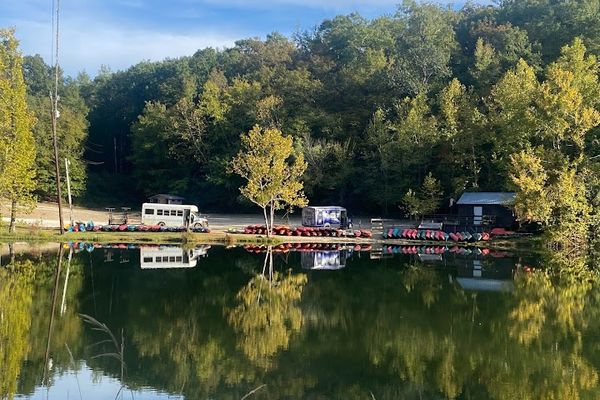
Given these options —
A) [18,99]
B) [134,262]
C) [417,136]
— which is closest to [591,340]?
[134,262]

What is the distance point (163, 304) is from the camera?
20328mm

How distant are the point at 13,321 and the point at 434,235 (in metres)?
33.0

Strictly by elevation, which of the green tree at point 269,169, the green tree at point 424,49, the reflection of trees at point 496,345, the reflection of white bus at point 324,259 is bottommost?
the reflection of trees at point 496,345

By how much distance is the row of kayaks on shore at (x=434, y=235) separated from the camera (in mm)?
42744

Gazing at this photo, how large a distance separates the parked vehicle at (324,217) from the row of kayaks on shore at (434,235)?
253 inches

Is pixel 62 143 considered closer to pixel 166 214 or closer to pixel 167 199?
pixel 167 199

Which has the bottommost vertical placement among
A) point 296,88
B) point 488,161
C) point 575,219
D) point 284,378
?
point 284,378

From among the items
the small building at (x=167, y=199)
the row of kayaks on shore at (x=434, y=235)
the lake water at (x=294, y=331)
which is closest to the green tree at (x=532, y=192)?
the row of kayaks on shore at (x=434, y=235)

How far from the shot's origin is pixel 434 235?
4406 cm

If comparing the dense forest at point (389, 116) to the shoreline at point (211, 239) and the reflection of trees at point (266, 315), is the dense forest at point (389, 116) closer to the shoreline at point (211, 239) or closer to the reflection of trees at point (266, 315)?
the shoreline at point (211, 239)

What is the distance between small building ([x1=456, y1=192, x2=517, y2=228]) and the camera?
46.5m

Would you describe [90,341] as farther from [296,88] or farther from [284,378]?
[296,88]

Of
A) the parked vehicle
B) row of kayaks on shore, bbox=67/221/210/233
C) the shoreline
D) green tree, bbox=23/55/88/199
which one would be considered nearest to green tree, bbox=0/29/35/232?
the shoreline

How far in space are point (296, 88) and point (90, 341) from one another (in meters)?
58.3
